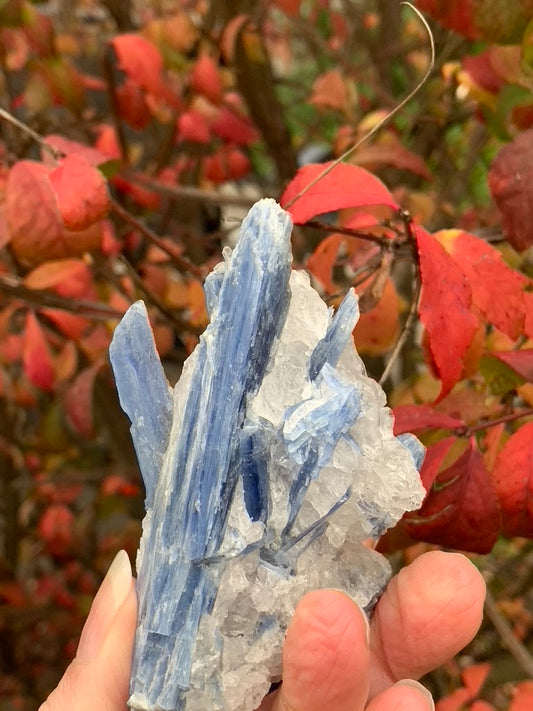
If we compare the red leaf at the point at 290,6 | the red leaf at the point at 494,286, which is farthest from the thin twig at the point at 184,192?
the red leaf at the point at 494,286

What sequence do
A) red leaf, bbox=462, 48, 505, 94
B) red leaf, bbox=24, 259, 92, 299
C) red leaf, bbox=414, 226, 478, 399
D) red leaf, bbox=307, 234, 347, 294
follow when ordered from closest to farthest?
red leaf, bbox=414, 226, 478, 399 → red leaf, bbox=307, 234, 347, 294 → red leaf, bbox=462, 48, 505, 94 → red leaf, bbox=24, 259, 92, 299

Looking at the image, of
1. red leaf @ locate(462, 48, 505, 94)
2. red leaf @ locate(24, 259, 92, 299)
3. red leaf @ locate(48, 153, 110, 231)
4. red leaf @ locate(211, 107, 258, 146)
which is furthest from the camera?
red leaf @ locate(211, 107, 258, 146)

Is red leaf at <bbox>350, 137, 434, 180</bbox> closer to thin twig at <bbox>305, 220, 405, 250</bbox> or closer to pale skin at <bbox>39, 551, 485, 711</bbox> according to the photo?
thin twig at <bbox>305, 220, 405, 250</bbox>

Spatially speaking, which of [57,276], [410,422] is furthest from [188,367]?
[57,276]

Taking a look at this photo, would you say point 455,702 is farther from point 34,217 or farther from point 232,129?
point 232,129

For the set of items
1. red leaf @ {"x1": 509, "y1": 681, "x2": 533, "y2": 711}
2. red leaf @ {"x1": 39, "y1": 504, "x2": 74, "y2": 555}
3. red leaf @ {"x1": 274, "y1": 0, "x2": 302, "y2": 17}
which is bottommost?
red leaf @ {"x1": 39, "y1": 504, "x2": 74, "y2": 555}

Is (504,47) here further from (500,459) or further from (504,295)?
(500,459)

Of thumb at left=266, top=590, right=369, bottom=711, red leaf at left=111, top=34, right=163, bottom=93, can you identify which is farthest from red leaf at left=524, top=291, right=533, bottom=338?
red leaf at left=111, top=34, right=163, bottom=93
